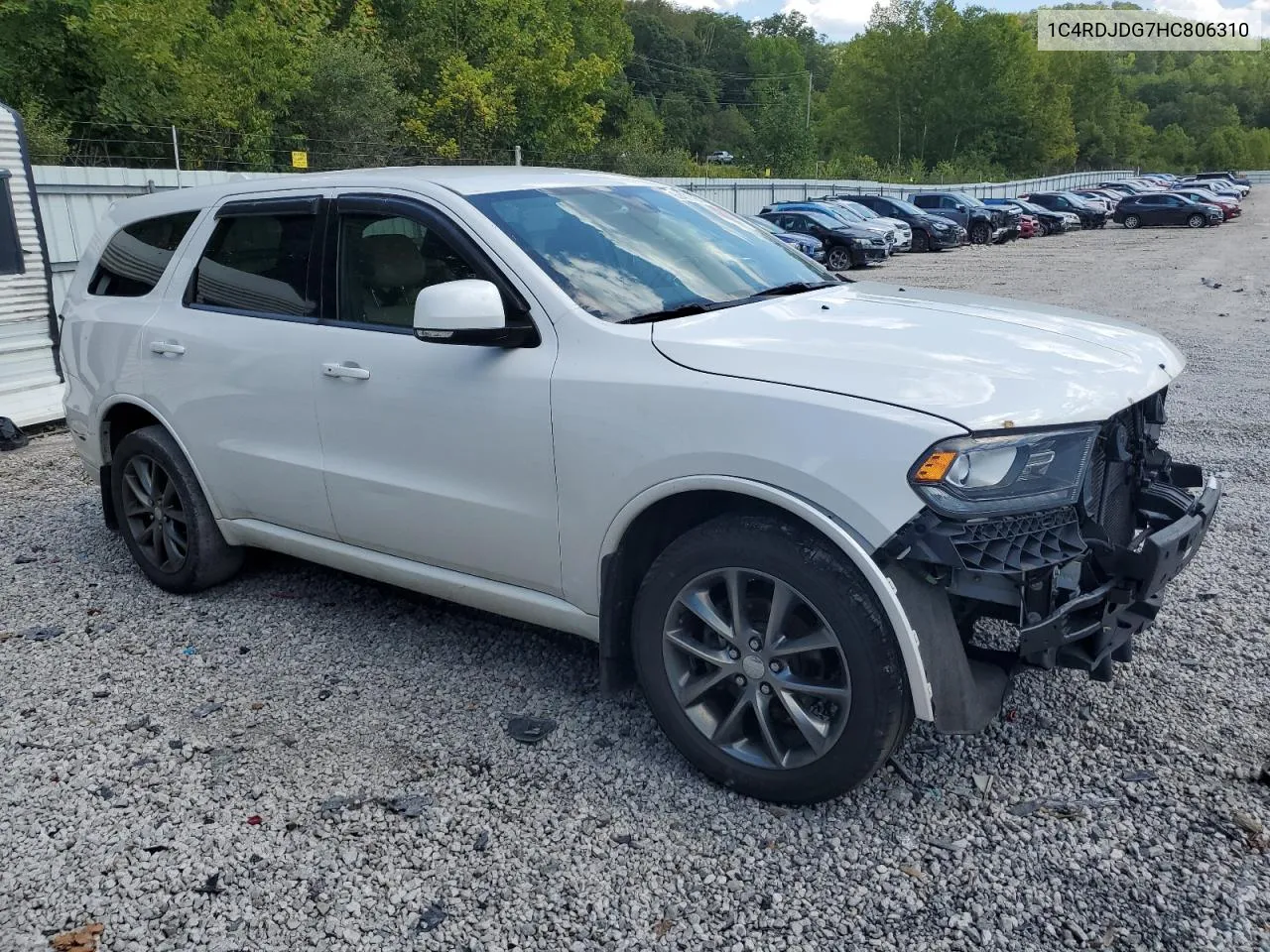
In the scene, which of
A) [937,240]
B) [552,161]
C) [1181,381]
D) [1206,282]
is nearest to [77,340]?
[1181,381]

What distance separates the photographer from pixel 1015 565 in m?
2.74

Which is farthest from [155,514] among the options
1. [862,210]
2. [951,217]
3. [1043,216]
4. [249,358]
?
[1043,216]

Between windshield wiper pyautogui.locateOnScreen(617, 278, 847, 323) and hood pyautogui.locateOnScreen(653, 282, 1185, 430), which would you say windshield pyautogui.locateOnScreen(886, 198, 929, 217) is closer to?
windshield wiper pyautogui.locateOnScreen(617, 278, 847, 323)

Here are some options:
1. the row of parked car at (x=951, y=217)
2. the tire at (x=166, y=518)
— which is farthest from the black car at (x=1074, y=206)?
the tire at (x=166, y=518)

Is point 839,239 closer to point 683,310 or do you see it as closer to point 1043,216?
point 1043,216

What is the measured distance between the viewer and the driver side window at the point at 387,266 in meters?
3.80

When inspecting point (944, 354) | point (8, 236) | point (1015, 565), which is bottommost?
point (1015, 565)

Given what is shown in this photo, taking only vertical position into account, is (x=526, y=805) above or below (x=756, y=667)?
below

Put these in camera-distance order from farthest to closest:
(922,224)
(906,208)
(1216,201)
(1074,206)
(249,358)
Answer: (1216,201) → (1074,206) → (906,208) → (922,224) → (249,358)

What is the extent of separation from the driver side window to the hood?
913 mm

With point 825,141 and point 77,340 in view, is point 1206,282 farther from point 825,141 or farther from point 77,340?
point 825,141

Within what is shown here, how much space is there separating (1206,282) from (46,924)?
20902 millimetres

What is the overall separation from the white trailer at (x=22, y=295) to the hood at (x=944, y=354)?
706 centimetres

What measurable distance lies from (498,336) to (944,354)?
1394 millimetres
